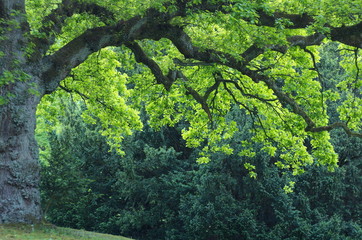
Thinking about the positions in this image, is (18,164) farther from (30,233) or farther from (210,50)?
(210,50)

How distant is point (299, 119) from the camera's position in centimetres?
1246

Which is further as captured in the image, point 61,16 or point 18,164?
point 61,16

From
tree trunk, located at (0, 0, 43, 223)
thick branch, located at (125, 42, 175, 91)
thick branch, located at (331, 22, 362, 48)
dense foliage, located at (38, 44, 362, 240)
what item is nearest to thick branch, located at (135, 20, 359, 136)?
thick branch, located at (331, 22, 362, 48)

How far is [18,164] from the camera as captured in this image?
961 cm

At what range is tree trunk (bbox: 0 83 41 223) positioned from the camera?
9.37 metres

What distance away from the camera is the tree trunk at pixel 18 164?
30.7 feet

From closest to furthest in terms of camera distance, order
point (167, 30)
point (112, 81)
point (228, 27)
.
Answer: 1. point (228, 27)
2. point (167, 30)
3. point (112, 81)

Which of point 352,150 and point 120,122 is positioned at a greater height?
point 352,150

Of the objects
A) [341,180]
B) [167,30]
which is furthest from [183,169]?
[167,30]

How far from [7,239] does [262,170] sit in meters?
17.6

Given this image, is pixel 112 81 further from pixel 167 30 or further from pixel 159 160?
pixel 159 160

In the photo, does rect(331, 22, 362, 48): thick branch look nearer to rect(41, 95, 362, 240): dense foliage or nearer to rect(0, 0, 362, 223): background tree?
rect(0, 0, 362, 223): background tree

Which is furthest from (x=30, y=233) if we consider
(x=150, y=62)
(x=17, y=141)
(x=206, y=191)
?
(x=206, y=191)

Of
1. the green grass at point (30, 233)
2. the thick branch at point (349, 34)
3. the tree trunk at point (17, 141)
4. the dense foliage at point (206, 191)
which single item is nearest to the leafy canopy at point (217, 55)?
the thick branch at point (349, 34)
